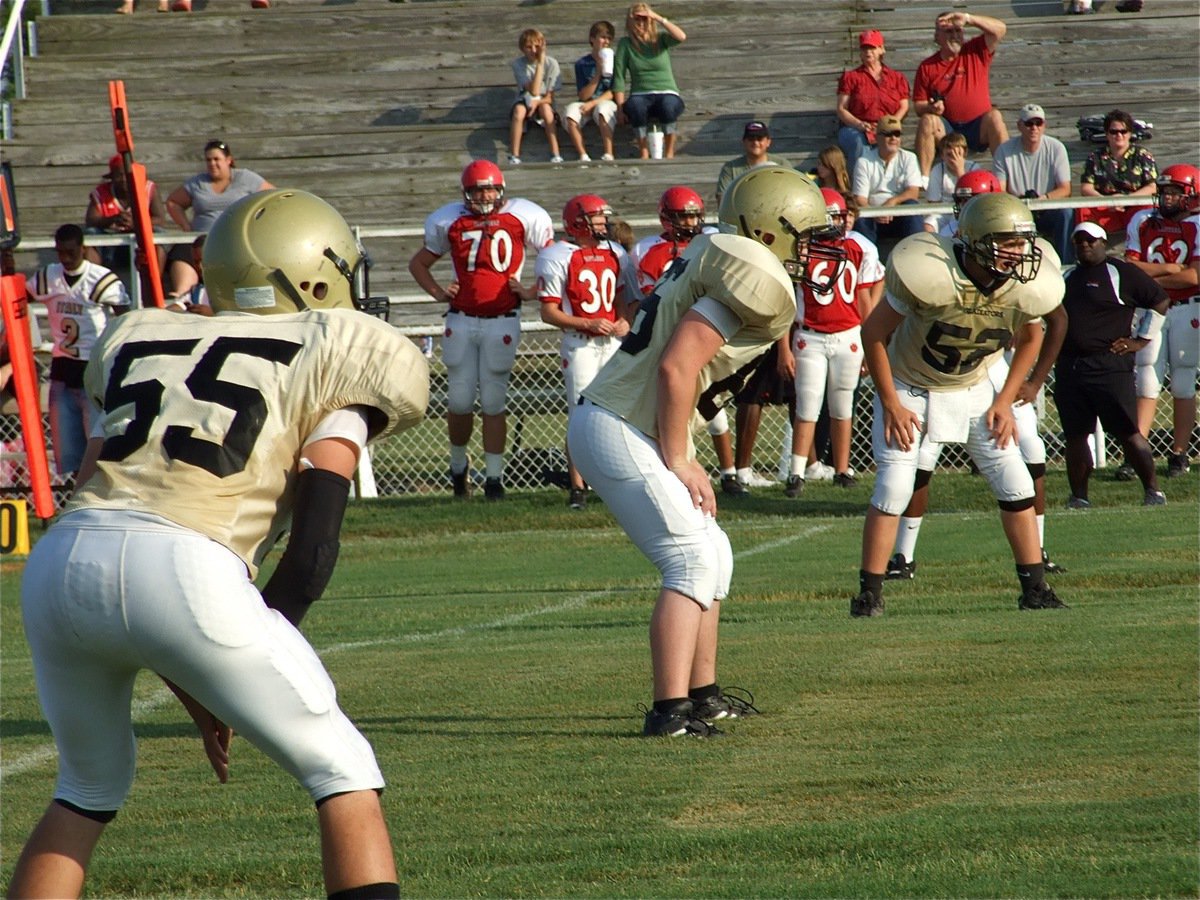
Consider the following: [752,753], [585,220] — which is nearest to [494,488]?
[585,220]

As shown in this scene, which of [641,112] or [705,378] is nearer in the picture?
[705,378]

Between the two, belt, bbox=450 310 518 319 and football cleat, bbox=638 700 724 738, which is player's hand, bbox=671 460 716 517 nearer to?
football cleat, bbox=638 700 724 738

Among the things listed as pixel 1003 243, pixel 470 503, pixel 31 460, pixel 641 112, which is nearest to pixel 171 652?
pixel 1003 243

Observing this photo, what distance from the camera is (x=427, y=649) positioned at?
24.9 ft

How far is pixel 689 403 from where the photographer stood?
5258 mm

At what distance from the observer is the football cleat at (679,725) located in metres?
5.36

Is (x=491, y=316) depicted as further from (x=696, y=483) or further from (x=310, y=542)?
(x=310, y=542)

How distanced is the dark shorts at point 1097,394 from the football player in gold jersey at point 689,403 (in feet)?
22.1

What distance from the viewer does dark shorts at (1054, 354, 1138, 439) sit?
11.8 m

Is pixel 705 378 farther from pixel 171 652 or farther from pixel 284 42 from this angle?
pixel 284 42

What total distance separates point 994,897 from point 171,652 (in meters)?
1.81

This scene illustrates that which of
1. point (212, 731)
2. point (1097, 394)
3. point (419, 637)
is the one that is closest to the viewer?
point (212, 731)

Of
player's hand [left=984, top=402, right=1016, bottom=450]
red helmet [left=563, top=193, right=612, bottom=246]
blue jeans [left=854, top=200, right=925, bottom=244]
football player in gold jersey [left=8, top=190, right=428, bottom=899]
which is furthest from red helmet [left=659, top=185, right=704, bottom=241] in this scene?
football player in gold jersey [left=8, top=190, right=428, bottom=899]

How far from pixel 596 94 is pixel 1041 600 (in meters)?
11.1
